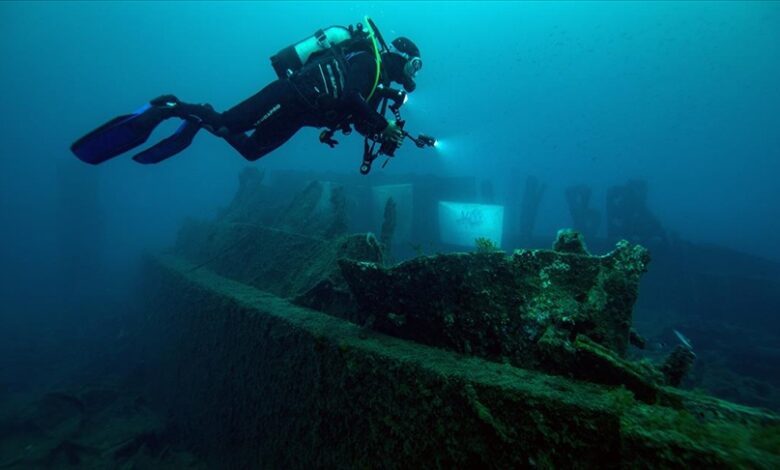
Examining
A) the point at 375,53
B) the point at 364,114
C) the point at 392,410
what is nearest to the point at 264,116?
the point at 364,114

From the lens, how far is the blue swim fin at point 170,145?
436cm

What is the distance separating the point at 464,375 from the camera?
7.00 feet

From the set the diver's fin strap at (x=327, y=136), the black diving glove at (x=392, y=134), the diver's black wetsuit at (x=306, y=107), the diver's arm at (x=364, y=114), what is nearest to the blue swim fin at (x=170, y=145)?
the diver's black wetsuit at (x=306, y=107)

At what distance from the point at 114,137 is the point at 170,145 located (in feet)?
2.25

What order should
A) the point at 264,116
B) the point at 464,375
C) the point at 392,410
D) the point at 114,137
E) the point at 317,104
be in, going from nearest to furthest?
1. the point at 464,375
2. the point at 392,410
3. the point at 114,137
4. the point at 317,104
5. the point at 264,116

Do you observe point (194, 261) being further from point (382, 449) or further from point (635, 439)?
point (635, 439)

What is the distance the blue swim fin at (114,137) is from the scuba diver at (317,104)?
25 millimetres

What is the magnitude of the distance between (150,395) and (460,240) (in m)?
11.3

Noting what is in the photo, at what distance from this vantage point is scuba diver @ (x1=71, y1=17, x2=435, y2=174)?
411cm

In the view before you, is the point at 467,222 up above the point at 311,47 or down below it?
below

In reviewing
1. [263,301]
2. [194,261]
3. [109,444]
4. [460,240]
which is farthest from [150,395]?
[460,240]

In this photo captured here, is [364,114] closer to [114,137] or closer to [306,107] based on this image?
[306,107]

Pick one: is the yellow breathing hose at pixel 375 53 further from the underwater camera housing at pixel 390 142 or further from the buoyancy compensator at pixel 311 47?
the underwater camera housing at pixel 390 142

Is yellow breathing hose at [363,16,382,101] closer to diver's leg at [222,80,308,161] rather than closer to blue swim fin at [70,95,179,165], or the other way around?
diver's leg at [222,80,308,161]
